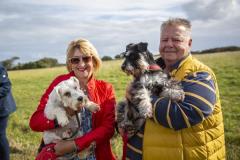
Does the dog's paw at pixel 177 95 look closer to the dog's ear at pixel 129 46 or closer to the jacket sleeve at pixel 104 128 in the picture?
the dog's ear at pixel 129 46

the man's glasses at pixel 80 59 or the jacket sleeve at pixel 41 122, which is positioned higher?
the man's glasses at pixel 80 59

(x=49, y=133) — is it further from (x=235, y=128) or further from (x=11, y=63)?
(x=11, y=63)

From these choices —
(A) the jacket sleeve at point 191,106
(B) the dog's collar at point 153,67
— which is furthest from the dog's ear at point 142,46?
(A) the jacket sleeve at point 191,106

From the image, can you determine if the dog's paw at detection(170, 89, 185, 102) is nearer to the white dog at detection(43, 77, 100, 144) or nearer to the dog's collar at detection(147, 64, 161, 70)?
the dog's collar at detection(147, 64, 161, 70)

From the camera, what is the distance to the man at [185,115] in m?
4.59

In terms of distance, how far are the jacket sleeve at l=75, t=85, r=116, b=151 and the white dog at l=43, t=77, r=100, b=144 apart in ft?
0.79

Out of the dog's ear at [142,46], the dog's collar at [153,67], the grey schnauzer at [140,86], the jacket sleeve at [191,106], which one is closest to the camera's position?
the jacket sleeve at [191,106]

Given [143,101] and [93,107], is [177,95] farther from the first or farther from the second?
[93,107]

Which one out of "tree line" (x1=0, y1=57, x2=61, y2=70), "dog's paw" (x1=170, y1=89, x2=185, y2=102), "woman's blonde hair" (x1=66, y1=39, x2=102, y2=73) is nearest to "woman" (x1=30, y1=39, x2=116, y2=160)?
"woman's blonde hair" (x1=66, y1=39, x2=102, y2=73)

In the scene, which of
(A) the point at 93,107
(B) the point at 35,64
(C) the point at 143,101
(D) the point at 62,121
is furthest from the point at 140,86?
(B) the point at 35,64

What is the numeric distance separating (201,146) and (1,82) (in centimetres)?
626

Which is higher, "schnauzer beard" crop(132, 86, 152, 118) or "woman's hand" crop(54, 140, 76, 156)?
"schnauzer beard" crop(132, 86, 152, 118)

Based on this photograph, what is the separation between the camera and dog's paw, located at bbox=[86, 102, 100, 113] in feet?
19.9

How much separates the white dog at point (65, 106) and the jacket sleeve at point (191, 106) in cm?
171
